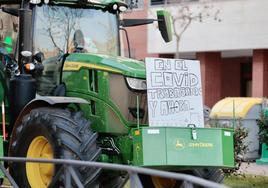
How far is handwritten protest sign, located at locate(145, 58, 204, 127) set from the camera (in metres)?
7.66

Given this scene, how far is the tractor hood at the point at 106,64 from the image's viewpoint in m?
7.88

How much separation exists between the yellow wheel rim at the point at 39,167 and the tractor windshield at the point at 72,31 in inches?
59.6

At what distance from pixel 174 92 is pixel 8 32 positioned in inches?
111

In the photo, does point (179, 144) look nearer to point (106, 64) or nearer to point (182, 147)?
point (182, 147)

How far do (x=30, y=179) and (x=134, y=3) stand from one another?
3.37 meters

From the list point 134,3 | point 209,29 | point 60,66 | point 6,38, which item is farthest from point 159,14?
point 209,29

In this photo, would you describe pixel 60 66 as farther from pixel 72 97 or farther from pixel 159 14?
pixel 159 14

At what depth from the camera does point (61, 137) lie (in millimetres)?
7285

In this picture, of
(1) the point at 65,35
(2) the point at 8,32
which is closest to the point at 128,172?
(1) the point at 65,35

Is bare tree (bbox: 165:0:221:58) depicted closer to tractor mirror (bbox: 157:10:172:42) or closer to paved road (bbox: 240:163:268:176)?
paved road (bbox: 240:163:268:176)

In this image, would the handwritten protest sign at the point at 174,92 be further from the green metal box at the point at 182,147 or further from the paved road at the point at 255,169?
the paved road at the point at 255,169

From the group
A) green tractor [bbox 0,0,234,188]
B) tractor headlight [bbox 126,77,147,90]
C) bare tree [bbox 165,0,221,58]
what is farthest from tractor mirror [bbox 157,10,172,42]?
bare tree [bbox 165,0,221,58]

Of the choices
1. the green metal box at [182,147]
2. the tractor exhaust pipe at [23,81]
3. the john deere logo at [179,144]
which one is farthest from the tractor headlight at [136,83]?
the tractor exhaust pipe at [23,81]

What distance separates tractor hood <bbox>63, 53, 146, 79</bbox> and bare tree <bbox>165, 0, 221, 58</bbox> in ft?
73.4
